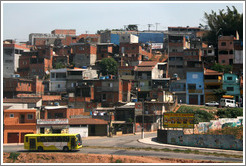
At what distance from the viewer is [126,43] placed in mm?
104375

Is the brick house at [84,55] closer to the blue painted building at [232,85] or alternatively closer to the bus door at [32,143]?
the blue painted building at [232,85]

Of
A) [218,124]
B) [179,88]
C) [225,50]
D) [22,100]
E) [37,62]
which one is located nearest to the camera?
[218,124]

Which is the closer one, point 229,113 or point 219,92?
point 229,113

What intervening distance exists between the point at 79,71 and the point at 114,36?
28902mm

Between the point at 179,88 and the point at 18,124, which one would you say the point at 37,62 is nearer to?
the point at 179,88

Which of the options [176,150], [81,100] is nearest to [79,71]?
[81,100]

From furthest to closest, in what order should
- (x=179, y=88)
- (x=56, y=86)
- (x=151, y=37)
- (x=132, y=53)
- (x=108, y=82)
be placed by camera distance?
(x=151, y=37) < (x=132, y=53) < (x=56, y=86) < (x=179, y=88) < (x=108, y=82)

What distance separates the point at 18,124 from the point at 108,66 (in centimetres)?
3735

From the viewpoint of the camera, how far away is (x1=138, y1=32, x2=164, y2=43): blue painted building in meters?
122

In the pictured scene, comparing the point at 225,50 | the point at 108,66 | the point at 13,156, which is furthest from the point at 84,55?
the point at 13,156

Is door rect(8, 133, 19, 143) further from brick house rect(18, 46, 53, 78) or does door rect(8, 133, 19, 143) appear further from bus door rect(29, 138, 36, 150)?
brick house rect(18, 46, 53, 78)

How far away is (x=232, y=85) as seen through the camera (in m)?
86.3

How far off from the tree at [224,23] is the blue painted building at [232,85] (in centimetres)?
2218

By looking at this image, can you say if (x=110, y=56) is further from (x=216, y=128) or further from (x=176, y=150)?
(x=176, y=150)
